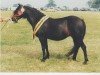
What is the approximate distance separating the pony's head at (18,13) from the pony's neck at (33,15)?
0.21 feet

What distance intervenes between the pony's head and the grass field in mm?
107

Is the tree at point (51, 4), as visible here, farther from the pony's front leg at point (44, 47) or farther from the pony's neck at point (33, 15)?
the pony's front leg at point (44, 47)

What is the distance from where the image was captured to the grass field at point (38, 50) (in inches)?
164

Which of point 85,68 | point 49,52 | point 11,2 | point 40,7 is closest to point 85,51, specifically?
point 85,68

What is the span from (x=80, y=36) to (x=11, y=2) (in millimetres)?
1010

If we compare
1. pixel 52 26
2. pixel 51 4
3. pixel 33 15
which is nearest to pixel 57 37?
pixel 52 26

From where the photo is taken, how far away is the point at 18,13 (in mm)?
4137

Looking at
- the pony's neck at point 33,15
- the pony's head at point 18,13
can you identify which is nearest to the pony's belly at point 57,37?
the pony's neck at point 33,15

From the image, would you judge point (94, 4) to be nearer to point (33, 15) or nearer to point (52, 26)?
point (52, 26)

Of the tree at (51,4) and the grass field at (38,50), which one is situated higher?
the tree at (51,4)

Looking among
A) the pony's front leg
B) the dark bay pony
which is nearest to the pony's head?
the dark bay pony

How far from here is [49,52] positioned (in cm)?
436

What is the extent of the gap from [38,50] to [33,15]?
19.7 inches

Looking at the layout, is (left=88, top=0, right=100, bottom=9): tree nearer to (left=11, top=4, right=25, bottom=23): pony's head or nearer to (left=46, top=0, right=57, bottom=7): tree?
(left=46, top=0, right=57, bottom=7): tree
